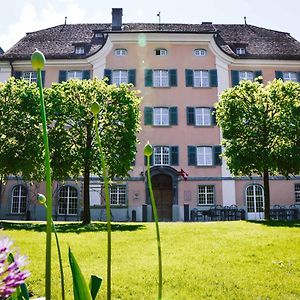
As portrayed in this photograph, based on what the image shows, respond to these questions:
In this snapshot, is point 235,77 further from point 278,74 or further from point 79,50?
point 79,50

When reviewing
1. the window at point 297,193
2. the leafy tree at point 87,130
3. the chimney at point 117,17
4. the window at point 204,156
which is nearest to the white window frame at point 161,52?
the chimney at point 117,17

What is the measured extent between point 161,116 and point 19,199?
1330 centimetres

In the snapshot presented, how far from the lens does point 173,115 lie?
33438 mm

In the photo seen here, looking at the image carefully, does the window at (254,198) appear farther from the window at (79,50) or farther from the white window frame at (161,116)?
the window at (79,50)

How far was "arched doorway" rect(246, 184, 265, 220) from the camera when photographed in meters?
32.4

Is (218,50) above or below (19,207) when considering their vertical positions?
above

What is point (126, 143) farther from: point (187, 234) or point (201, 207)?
point (201, 207)

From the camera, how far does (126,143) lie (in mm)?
22391

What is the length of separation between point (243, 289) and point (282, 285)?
906 millimetres

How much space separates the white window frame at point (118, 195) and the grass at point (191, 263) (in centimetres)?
1594

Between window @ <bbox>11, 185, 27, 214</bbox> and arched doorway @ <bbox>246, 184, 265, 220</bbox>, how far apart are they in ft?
58.9

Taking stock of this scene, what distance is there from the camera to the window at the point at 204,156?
3272 centimetres

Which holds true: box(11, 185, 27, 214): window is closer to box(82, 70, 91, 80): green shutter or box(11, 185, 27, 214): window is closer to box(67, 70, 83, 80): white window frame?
box(67, 70, 83, 80): white window frame

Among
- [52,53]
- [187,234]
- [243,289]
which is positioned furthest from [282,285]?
[52,53]
